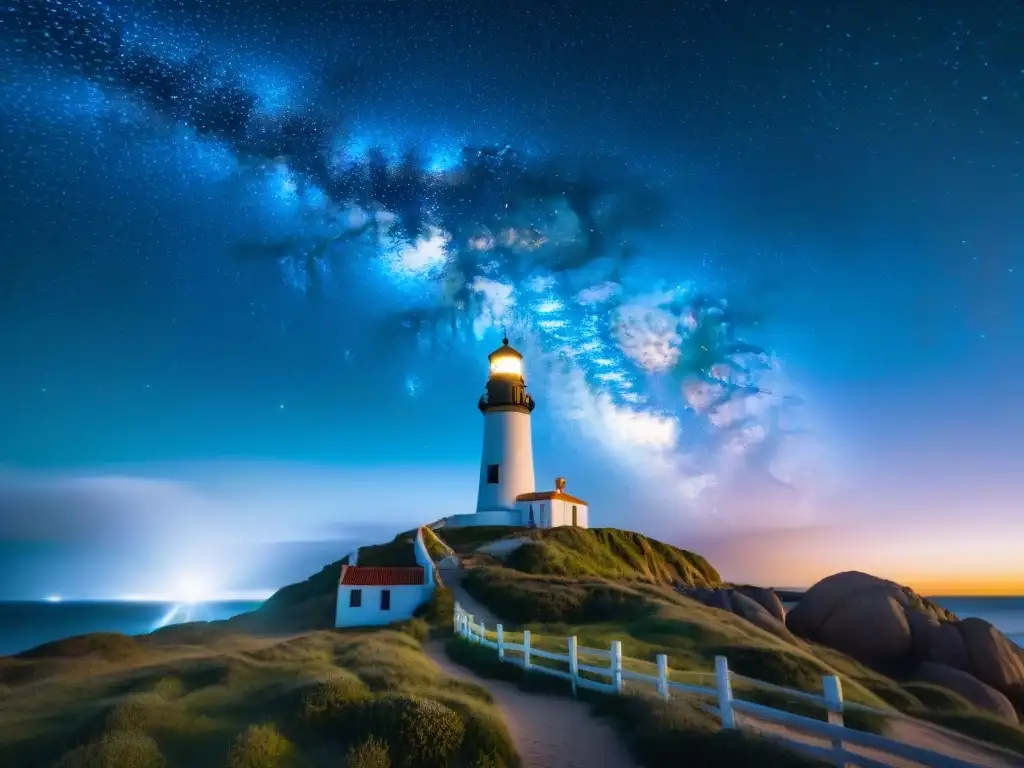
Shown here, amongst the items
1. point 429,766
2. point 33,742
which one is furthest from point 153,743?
point 429,766

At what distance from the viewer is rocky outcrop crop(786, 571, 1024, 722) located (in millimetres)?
26562

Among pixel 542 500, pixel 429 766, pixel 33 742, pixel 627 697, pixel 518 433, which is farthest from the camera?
pixel 518 433

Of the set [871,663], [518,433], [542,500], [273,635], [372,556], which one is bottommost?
[871,663]

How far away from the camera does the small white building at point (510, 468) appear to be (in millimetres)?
56844

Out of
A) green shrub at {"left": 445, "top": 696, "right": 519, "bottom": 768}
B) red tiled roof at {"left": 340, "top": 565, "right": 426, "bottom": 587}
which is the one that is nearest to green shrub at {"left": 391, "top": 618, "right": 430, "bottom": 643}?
red tiled roof at {"left": 340, "top": 565, "right": 426, "bottom": 587}

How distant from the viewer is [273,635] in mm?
32062

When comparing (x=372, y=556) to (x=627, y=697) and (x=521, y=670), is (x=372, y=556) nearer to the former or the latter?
(x=521, y=670)

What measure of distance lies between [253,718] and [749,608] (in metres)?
28.7

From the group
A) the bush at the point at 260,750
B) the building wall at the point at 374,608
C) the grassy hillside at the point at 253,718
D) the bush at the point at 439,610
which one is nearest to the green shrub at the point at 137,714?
the grassy hillside at the point at 253,718

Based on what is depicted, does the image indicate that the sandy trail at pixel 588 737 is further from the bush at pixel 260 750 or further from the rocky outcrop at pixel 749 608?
the rocky outcrop at pixel 749 608

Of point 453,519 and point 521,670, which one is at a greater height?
point 453,519

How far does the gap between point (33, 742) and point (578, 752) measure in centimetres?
941

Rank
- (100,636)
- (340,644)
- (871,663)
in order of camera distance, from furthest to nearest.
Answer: (871,663) → (100,636) → (340,644)

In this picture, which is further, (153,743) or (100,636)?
(100,636)
